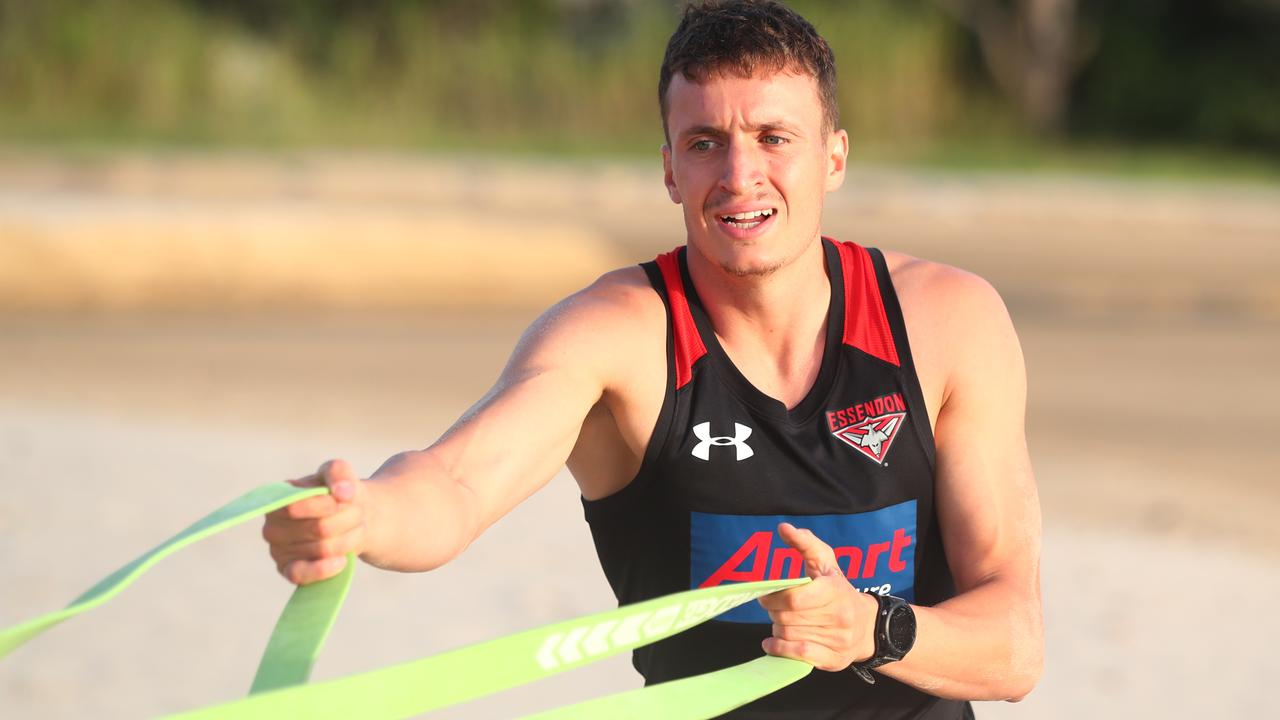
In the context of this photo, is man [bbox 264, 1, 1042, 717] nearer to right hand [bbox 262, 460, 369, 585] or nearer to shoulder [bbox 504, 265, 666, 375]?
shoulder [bbox 504, 265, 666, 375]

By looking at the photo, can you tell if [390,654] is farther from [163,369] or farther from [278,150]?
[278,150]

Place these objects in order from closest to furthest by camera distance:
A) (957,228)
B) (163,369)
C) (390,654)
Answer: (390,654) < (163,369) < (957,228)

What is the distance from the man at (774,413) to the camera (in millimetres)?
2928

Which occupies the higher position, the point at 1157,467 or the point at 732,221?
→ the point at 732,221

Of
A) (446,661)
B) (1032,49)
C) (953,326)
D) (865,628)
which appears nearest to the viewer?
(446,661)

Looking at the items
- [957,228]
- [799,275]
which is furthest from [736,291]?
[957,228]

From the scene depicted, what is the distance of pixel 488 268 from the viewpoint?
13211mm

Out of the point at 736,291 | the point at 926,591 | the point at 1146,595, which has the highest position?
the point at 736,291

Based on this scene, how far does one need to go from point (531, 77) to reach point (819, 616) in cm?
2174

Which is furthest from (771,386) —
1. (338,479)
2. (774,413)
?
(338,479)

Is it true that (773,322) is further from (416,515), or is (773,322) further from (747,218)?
(416,515)

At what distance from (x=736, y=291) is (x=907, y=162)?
62.1 ft

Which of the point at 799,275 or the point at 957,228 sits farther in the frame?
the point at 957,228

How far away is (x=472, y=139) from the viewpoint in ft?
73.2
